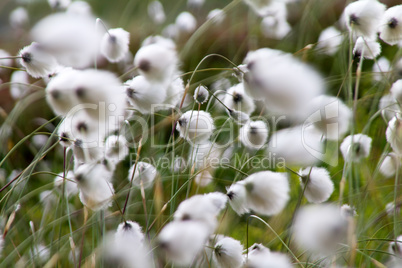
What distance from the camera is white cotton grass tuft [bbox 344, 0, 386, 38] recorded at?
925mm

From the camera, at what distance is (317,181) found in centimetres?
82

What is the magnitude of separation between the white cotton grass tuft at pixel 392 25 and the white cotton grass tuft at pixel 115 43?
646 millimetres

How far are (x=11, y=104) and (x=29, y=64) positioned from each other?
5.56 ft

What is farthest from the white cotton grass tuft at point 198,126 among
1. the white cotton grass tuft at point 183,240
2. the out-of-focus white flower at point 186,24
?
the out-of-focus white flower at point 186,24

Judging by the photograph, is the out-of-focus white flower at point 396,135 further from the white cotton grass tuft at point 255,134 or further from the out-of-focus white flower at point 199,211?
the out-of-focus white flower at point 199,211

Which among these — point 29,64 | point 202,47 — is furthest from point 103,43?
point 202,47

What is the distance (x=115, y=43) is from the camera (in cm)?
99

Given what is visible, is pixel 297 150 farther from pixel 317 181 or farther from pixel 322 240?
pixel 322 240

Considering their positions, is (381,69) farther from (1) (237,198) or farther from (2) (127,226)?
(2) (127,226)

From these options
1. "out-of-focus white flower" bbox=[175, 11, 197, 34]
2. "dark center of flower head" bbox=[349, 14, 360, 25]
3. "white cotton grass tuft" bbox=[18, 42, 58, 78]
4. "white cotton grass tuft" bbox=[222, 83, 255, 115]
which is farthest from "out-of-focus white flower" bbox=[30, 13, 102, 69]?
"out-of-focus white flower" bbox=[175, 11, 197, 34]

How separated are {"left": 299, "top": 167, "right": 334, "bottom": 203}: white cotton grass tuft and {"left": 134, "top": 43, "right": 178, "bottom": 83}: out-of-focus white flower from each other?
1.18ft

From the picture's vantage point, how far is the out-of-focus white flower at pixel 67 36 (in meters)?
0.68

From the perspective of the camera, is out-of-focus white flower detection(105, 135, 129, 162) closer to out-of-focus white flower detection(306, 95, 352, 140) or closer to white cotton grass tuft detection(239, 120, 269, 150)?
white cotton grass tuft detection(239, 120, 269, 150)

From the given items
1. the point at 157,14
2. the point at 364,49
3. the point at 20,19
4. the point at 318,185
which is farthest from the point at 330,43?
the point at 20,19
